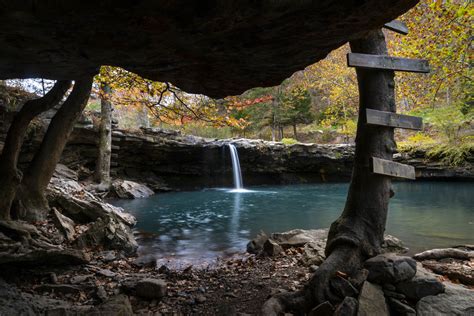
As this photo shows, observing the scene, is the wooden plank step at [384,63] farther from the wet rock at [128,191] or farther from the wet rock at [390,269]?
the wet rock at [128,191]

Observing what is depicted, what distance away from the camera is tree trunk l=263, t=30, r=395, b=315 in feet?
14.3

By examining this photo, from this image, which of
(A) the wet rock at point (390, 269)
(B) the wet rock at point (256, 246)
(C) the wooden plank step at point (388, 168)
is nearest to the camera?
(A) the wet rock at point (390, 269)

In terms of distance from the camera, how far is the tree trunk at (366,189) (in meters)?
4.35

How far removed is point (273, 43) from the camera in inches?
123

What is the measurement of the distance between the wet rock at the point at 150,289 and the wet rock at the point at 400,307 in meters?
2.83

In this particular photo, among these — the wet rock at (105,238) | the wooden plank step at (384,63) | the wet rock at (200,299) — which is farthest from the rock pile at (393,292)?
the wet rock at (105,238)

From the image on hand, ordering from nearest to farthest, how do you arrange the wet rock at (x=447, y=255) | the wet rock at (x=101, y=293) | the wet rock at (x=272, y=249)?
the wet rock at (x=101, y=293)
the wet rock at (x=447, y=255)
the wet rock at (x=272, y=249)

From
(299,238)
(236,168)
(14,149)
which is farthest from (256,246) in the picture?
(236,168)

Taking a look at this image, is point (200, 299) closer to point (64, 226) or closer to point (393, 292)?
point (393, 292)

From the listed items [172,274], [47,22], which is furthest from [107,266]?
[47,22]

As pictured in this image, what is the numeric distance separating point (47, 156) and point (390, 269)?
7.38 meters

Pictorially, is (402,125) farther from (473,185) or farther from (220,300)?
(473,185)

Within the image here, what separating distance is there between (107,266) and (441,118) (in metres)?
23.6

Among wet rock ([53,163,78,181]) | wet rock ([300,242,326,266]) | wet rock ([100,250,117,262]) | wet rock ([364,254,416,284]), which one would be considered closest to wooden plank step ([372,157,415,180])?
wet rock ([364,254,416,284])
